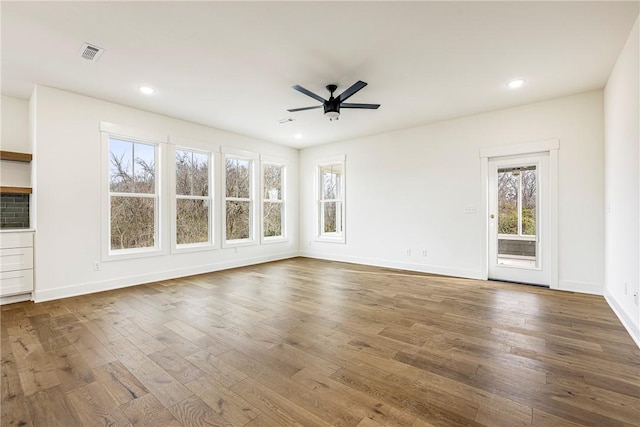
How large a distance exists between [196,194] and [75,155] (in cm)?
189

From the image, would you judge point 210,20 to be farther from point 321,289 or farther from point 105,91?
point 321,289

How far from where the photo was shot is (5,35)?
2.74m

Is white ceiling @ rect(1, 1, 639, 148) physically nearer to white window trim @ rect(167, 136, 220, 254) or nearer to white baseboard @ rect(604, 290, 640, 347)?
white window trim @ rect(167, 136, 220, 254)

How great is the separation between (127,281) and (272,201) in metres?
3.38

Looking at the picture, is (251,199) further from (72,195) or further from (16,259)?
(16,259)

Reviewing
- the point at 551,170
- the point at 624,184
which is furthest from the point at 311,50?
the point at 551,170

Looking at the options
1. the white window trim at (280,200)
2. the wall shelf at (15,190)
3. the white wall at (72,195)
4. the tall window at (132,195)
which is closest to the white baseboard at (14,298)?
the white wall at (72,195)

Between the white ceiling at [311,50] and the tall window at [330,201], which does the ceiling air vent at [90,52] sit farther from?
Answer: the tall window at [330,201]

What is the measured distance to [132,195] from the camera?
4715mm

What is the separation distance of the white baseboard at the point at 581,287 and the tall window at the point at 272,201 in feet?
17.9

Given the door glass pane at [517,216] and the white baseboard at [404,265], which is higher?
the door glass pane at [517,216]

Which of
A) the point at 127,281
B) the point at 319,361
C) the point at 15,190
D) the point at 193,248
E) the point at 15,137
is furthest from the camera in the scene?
the point at 193,248

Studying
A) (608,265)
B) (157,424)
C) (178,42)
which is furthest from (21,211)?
(608,265)

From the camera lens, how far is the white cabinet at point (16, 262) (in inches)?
142
